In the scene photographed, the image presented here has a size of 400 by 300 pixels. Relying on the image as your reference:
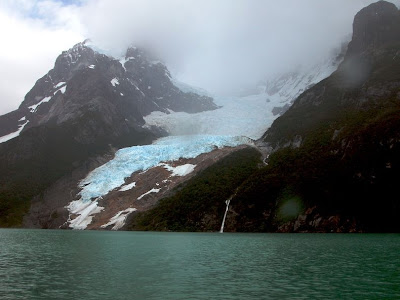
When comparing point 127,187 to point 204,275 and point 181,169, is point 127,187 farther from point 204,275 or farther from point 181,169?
point 204,275

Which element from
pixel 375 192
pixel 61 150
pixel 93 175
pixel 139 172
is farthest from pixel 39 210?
pixel 375 192

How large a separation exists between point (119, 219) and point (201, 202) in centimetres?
2725

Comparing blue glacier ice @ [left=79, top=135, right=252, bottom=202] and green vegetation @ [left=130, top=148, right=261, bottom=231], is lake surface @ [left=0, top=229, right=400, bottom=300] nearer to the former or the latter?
green vegetation @ [left=130, top=148, right=261, bottom=231]

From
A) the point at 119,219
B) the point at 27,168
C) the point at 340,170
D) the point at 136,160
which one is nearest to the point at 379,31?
the point at 340,170

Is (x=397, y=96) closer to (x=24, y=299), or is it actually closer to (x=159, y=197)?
(x=159, y=197)

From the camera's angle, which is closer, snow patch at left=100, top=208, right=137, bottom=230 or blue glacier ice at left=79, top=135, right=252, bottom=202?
snow patch at left=100, top=208, right=137, bottom=230

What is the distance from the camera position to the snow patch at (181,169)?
152 m

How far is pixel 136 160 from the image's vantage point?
6644 inches

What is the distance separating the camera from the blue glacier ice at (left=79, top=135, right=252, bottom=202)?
503 ft

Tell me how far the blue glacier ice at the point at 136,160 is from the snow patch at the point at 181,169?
9070 mm

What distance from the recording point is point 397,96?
13050 centimetres

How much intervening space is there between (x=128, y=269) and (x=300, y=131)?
121 meters

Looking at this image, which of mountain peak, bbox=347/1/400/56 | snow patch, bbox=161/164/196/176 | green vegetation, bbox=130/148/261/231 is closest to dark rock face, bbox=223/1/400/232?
green vegetation, bbox=130/148/261/231

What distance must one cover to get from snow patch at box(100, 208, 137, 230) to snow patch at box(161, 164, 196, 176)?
960 inches
